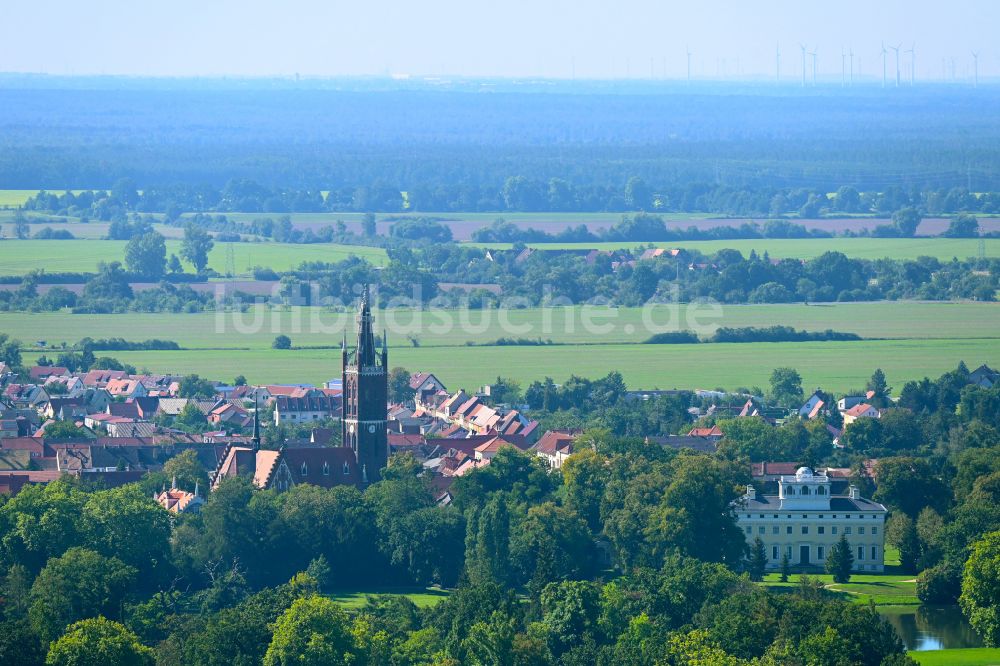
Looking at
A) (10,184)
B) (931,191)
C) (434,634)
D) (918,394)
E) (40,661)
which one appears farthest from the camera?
(10,184)

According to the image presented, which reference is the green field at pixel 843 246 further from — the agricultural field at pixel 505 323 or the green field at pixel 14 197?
the green field at pixel 14 197

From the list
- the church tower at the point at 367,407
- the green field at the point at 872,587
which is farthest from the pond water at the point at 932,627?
the church tower at the point at 367,407

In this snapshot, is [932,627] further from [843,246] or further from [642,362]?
[843,246]

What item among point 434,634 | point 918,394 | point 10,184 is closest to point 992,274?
point 918,394

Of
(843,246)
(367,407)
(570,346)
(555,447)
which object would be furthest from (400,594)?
(843,246)

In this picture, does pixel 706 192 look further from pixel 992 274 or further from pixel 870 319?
pixel 870 319

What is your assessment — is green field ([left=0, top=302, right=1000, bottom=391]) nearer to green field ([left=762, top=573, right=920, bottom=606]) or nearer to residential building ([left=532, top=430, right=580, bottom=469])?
residential building ([left=532, top=430, right=580, bottom=469])
